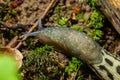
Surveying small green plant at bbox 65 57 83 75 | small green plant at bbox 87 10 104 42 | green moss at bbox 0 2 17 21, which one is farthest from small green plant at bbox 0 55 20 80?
green moss at bbox 0 2 17 21

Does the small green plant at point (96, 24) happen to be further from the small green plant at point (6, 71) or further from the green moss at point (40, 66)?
the small green plant at point (6, 71)

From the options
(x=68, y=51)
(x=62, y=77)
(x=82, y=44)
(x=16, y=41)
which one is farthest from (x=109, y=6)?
→ (x=16, y=41)

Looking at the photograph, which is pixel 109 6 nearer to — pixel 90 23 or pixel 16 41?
pixel 90 23

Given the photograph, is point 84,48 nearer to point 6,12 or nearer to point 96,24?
point 96,24


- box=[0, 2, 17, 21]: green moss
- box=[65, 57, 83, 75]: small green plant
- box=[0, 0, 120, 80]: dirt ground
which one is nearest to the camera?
box=[65, 57, 83, 75]: small green plant

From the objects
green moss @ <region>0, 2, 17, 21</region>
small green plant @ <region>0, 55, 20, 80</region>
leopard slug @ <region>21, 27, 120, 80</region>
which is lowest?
leopard slug @ <region>21, 27, 120, 80</region>

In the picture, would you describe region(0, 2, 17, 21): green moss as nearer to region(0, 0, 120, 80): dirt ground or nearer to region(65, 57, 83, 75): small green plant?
region(0, 0, 120, 80): dirt ground
